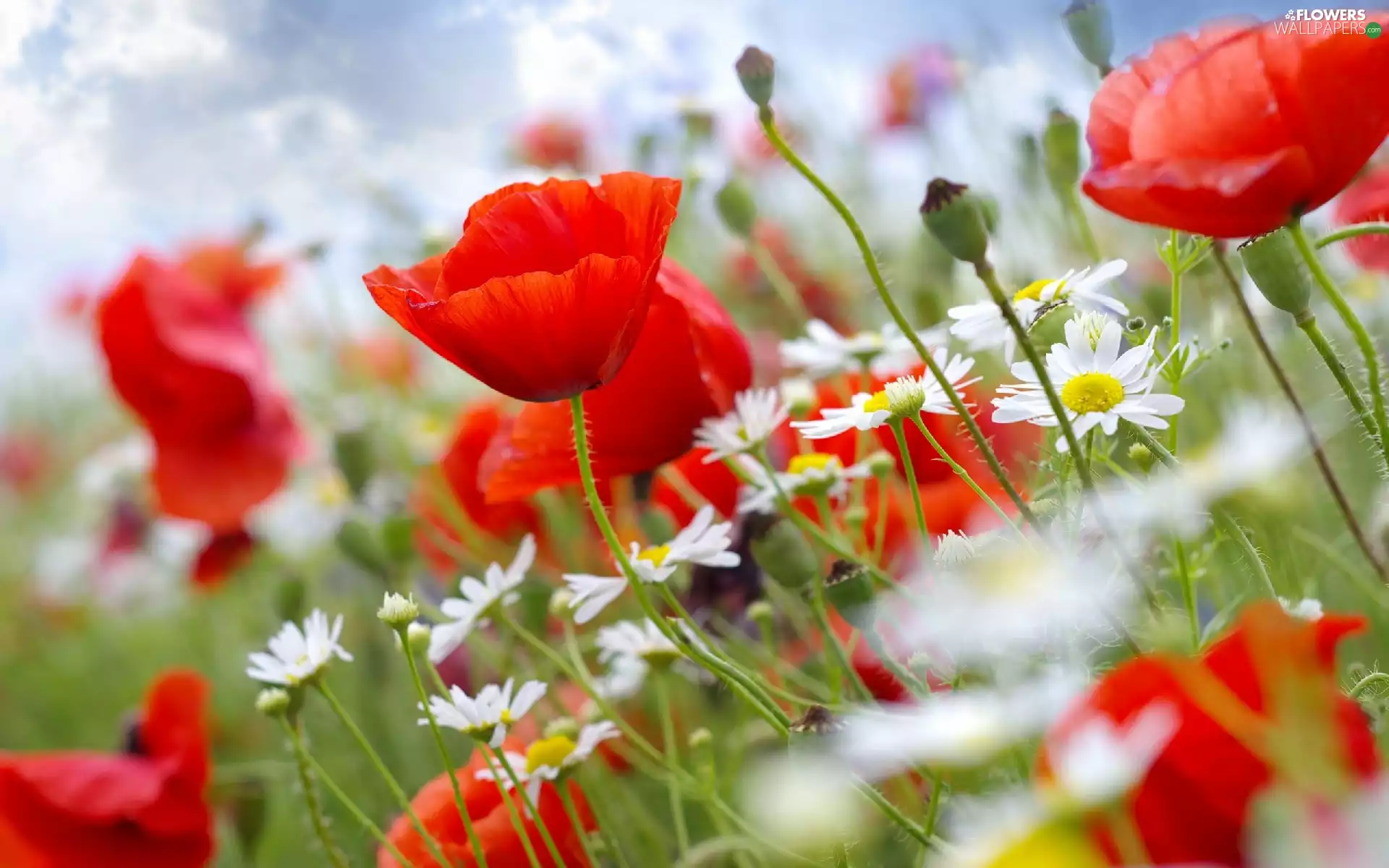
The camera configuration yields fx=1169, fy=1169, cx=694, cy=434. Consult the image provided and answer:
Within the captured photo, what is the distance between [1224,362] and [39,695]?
1067mm

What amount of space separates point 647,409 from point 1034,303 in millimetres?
127

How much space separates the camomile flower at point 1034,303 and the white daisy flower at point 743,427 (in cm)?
6

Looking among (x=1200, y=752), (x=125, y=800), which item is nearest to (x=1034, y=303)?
(x=1200, y=752)

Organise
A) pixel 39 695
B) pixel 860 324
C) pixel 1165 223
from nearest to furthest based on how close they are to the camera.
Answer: pixel 1165 223 → pixel 860 324 → pixel 39 695

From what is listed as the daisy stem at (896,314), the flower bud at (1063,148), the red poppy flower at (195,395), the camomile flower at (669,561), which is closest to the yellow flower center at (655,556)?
the camomile flower at (669,561)

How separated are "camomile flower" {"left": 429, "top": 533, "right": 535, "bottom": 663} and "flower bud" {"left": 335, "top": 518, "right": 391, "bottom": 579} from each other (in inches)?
6.7

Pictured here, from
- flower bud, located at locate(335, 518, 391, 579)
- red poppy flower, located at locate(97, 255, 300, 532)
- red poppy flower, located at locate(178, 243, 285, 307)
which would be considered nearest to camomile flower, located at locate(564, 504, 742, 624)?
flower bud, located at locate(335, 518, 391, 579)

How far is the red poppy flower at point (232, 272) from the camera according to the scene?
32.5 inches

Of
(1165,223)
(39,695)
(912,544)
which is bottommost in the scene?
(39,695)

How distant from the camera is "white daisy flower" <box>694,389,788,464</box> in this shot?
1.17ft

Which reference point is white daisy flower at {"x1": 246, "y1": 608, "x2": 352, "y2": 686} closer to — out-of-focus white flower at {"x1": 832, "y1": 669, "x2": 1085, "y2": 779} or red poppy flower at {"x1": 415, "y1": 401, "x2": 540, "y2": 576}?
red poppy flower at {"x1": 415, "y1": 401, "x2": 540, "y2": 576}

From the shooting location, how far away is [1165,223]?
10.3 inches

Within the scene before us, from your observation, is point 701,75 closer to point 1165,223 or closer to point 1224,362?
point 1224,362

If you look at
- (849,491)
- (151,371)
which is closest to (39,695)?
(151,371)
